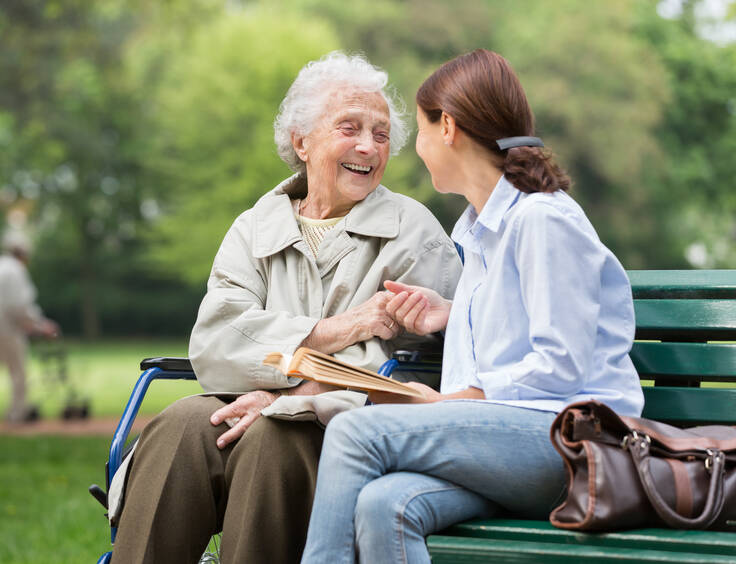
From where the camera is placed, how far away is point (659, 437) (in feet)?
7.41

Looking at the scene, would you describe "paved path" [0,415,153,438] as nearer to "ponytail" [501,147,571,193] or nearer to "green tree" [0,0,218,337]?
"ponytail" [501,147,571,193]

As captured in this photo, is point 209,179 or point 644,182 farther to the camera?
point 209,179

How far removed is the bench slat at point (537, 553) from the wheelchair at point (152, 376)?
829mm

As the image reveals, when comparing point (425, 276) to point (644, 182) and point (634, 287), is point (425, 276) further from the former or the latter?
point (644, 182)

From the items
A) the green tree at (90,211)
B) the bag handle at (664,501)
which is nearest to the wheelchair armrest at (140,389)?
the bag handle at (664,501)

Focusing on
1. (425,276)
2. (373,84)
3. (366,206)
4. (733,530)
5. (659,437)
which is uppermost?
(373,84)

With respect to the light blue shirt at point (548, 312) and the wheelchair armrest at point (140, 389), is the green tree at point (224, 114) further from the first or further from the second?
the light blue shirt at point (548, 312)

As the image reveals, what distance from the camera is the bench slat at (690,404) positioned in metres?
2.93

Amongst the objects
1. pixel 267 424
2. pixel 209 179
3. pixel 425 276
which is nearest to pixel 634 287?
pixel 425 276

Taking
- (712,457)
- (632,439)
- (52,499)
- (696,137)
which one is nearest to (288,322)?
(632,439)

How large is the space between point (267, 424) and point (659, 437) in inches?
43.3

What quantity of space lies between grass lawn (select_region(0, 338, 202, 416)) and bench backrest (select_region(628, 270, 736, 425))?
468 inches

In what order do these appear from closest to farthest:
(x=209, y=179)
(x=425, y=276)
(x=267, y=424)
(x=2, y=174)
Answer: (x=267, y=424) → (x=425, y=276) → (x=209, y=179) → (x=2, y=174)

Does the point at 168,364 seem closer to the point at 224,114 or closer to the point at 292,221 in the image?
the point at 292,221
